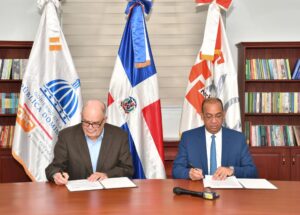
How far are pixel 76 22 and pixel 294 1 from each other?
8.31ft

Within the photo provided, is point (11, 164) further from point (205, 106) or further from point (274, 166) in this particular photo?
point (274, 166)

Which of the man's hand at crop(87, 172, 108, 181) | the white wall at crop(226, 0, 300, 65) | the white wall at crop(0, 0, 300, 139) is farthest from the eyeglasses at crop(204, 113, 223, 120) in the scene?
the white wall at crop(226, 0, 300, 65)

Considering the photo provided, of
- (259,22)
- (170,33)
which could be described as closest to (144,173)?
(170,33)

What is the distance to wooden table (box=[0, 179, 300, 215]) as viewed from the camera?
2.13 m

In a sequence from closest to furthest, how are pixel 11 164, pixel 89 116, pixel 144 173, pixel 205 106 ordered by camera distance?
pixel 89 116 → pixel 205 106 → pixel 144 173 → pixel 11 164

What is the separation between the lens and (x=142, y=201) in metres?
2.30

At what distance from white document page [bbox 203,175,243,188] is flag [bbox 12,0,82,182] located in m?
1.91

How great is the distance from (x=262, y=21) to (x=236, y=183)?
3031 mm

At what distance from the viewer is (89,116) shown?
289 cm

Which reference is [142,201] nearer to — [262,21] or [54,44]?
[54,44]

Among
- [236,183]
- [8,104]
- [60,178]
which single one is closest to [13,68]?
[8,104]

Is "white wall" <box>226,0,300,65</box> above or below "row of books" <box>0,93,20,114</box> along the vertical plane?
above

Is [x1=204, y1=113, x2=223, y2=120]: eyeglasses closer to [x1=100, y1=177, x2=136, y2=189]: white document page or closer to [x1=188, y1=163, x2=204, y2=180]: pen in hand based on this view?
[x1=188, y1=163, x2=204, y2=180]: pen in hand

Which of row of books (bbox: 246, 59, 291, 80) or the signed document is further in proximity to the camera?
row of books (bbox: 246, 59, 291, 80)
